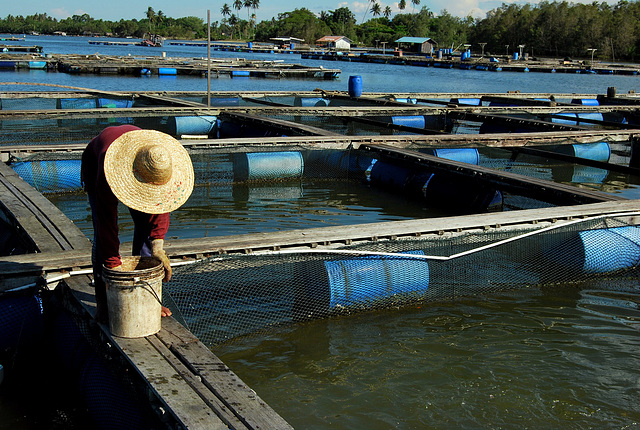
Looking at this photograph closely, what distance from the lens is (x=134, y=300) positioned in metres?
3.90

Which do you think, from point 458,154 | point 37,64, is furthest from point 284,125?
point 37,64

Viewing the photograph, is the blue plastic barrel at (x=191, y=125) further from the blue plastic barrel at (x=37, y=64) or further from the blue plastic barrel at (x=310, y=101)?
the blue plastic barrel at (x=37, y=64)

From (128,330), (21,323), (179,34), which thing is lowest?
(21,323)

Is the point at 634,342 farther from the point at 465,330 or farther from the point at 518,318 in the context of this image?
the point at 465,330

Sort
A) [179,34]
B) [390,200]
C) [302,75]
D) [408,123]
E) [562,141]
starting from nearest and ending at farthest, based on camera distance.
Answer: [390,200], [562,141], [408,123], [302,75], [179,34]

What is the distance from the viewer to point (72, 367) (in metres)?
4.72

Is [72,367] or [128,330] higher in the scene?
[128,330]

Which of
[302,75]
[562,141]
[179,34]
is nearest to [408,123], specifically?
[562,141]

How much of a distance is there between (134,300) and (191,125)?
11.5 m

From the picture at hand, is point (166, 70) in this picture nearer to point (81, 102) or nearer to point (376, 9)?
point (81, 102)

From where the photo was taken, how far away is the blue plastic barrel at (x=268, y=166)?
1134cm

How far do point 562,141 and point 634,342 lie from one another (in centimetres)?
819

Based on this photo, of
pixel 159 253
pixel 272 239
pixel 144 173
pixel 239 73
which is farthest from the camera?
pixel 239 73

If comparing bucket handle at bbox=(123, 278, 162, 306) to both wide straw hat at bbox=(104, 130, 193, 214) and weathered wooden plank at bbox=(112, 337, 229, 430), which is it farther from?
wide straw hat at bbox=(104, 130, 193, 214)
